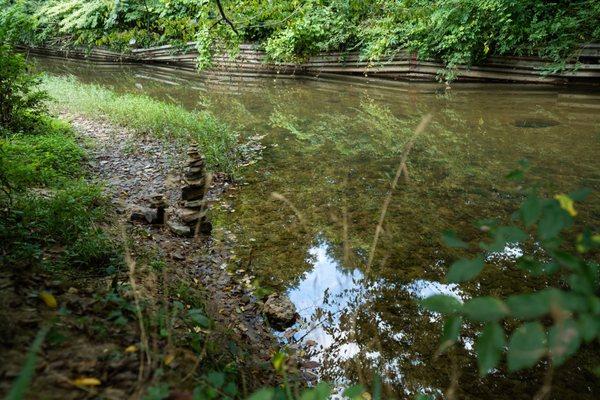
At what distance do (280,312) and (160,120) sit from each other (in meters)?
6.21

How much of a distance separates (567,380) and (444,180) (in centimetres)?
365

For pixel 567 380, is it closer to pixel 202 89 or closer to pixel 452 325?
pixel 452 325

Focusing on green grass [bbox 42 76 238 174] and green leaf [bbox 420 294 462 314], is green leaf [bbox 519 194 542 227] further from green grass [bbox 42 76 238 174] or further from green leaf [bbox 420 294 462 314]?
green grass [bbox 42 76 238 174]

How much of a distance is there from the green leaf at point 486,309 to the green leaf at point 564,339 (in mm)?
109

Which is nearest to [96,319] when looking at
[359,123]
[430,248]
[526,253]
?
[430,248]

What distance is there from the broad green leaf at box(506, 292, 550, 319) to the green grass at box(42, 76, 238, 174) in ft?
18.8

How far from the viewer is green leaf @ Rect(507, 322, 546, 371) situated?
34.7 inches

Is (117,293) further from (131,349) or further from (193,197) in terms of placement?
(193,197)

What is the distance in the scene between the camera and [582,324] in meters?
0.94

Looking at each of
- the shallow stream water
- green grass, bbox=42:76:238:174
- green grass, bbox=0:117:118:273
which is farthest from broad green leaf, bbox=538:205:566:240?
green grass, bbox=42:76:238:174

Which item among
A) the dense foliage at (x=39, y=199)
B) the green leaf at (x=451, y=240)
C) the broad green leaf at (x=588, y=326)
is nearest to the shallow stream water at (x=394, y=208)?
the green leaf at (x=451, y=240)

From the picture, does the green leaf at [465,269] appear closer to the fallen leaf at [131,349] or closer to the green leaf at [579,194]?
the green leaf at [579,194]

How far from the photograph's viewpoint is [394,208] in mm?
5324

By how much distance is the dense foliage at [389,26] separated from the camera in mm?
8023
